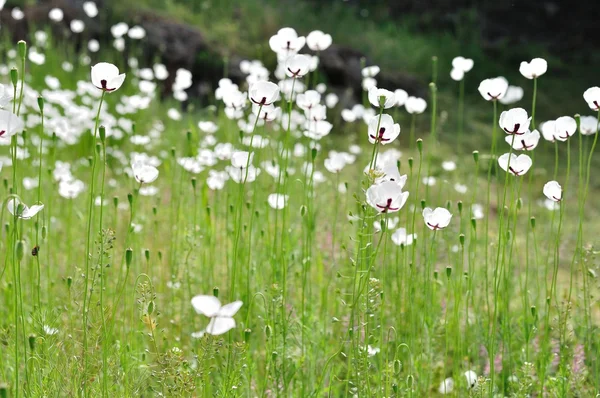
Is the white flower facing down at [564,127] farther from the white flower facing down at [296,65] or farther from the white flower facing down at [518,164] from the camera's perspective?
the white flower facing down at [296,65]

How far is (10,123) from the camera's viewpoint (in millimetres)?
1358

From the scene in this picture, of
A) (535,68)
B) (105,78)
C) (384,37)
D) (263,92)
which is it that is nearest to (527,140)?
(535,68)

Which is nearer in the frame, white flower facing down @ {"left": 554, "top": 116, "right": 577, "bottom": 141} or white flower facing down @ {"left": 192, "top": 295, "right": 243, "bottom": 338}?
white flower facing down @ {"left": 192, "top": 295, "right": 243, "bottom": 338}

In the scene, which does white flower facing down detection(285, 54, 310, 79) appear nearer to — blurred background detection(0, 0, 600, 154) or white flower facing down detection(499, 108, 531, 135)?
white flower facing down detection(499, 108, 531, 135)

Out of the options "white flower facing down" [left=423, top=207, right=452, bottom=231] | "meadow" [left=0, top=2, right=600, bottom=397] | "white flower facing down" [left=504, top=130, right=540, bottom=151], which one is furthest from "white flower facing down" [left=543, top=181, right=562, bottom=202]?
"white flower facing down" [left=423, top=207, right=452, bottom=231]

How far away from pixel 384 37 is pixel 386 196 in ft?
28.5

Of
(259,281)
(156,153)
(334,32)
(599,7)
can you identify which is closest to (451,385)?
(259,281)

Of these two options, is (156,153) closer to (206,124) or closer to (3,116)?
(206,124)

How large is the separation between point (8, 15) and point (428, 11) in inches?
269

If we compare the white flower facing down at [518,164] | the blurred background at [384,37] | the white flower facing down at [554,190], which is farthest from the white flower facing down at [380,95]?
the blurred background at [384,37]

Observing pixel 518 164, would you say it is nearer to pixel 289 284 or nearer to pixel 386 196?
pixel 386 196

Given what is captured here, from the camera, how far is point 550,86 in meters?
9.39

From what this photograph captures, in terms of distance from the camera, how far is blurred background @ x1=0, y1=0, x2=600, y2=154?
7043mm

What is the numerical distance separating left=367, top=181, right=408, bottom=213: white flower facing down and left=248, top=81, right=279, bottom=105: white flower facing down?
13.0 inches
